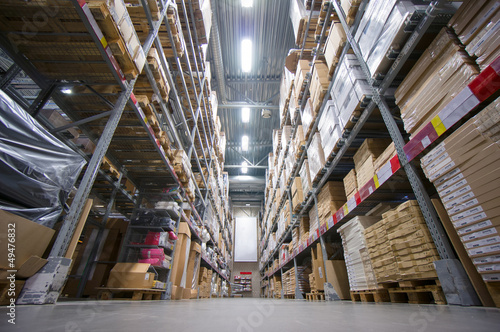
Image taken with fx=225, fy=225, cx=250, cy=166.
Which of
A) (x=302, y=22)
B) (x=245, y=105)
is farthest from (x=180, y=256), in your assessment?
(x=245, y=105)

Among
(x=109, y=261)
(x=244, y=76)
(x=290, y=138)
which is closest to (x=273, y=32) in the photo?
(x=244, y=76)

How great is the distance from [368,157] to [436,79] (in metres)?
1.23

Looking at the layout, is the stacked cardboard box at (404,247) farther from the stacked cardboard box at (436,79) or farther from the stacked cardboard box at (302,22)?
the stacked cardboard box at (302,22)

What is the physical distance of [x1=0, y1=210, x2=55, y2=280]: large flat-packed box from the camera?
1.59 m

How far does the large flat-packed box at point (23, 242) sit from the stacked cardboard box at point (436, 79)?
339cm

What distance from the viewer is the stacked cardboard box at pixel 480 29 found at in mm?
1546

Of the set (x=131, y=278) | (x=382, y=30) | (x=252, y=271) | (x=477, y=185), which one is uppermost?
(x=382, y=30)

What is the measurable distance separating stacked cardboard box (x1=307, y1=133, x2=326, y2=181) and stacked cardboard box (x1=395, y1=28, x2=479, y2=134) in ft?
6.30

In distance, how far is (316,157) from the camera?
4.40m

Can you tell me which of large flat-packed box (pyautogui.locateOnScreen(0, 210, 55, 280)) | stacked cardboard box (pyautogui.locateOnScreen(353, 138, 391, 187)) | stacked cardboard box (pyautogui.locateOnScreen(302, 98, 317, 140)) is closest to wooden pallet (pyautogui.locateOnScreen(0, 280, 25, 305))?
large flat-packed box (pyautogui.locateOnScreen(0, 210, 55, 280))

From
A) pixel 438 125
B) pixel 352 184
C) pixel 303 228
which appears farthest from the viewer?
pixel 303 228

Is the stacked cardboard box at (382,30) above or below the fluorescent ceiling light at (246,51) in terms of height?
below

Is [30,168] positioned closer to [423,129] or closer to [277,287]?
[423,129]

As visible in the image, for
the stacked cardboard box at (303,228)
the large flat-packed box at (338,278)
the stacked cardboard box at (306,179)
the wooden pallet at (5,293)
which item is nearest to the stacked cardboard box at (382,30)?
the stacked cardboard box at (306,179)
